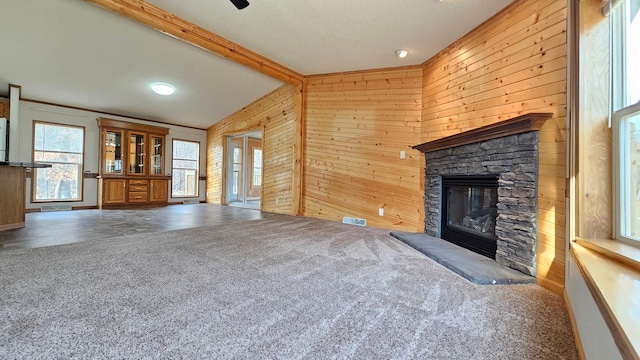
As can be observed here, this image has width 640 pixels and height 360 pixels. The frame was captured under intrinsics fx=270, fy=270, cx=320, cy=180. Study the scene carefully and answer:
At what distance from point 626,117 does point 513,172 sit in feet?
2.86

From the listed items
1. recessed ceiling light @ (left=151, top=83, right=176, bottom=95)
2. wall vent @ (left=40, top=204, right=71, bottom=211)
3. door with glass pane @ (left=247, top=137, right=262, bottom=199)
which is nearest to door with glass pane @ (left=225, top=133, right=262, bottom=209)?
door with glass pane @ (left=247, top=137, right=262, bottom=199)

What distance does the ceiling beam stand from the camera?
3371 millimetres

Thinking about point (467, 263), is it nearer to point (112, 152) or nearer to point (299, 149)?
point (299, 149)

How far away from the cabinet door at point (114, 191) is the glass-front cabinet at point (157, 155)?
0.79 meters

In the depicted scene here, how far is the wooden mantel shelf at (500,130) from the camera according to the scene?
6.90 ft

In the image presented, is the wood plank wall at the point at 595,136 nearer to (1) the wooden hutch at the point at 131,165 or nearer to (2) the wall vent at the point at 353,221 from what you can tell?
(2) the wall vent at the point at 353,221

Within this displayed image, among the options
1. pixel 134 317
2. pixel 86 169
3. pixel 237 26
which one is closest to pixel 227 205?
pixel 86 169

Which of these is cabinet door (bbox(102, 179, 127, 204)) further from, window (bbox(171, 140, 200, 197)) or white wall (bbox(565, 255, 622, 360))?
white wall (bbox(565, 255, 622, 360))

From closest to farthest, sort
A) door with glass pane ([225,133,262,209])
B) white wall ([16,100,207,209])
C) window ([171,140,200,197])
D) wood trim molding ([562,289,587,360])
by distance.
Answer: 1. wood trim molding ([562,289,587,360])
2. white wall ([16,100,207,209])
3. door with glass pane ([225,133,262,209])
4. window ([171,140,200,197])

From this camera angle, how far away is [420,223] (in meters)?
3.98

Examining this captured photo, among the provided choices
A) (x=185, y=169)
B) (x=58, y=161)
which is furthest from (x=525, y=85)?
(x=58, y=161)

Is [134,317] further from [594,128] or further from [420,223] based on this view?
[420,223]

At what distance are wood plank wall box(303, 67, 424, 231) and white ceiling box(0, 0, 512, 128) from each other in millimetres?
359

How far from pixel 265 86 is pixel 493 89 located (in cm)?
455
